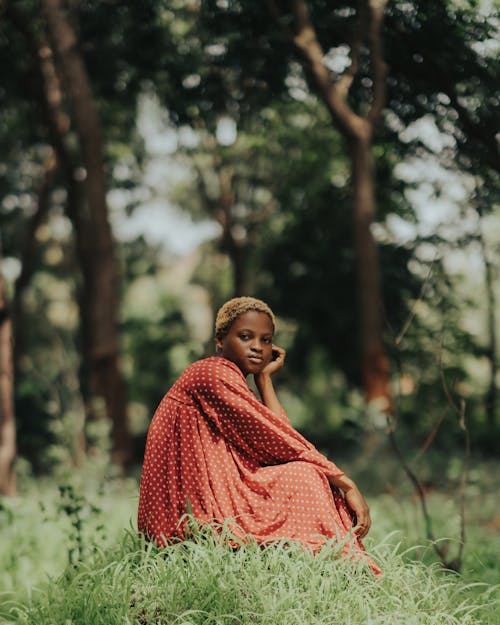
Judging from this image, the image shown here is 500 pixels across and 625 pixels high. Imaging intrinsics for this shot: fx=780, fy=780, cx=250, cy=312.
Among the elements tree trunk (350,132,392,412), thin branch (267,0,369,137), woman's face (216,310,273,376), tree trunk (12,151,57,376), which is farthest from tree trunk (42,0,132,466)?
woman's face (216,310,273,376)

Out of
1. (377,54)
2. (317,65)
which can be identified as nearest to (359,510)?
(377,54)

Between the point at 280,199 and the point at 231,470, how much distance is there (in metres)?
13.4

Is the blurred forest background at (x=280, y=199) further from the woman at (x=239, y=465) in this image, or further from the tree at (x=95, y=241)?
the woman at (x=239, y=465)

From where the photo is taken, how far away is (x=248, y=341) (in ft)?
12.3

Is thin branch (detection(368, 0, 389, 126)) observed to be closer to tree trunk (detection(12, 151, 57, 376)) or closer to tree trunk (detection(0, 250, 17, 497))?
tree trunk (detection(0, 250, 17, 497))

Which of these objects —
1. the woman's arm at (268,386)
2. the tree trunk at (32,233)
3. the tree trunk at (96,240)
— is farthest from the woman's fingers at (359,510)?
the tree trunk at (32,233)

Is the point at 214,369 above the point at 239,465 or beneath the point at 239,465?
above

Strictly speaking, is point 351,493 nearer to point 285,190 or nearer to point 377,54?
point 377,54

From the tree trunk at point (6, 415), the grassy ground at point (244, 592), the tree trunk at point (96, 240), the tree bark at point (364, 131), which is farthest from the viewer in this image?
the tree trunk at point (96, 240)

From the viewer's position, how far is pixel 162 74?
11992 millimetres

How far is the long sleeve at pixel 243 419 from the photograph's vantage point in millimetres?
3646

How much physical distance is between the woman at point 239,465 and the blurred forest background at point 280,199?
4.38 ft

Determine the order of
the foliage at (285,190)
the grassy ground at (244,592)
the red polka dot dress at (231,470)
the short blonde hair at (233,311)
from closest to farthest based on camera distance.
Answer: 1. the grassy ground at (244,592)
2. the red polka dot dress at (231,470)
3. the short blonde hair at (233,311)
4. the foliage at (285,190)

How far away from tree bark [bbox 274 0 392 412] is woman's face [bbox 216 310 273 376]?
411cm
